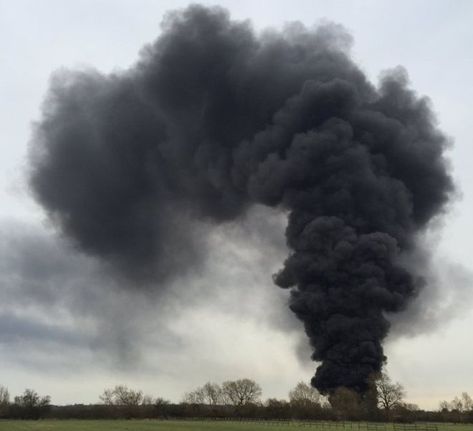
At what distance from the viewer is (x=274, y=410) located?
6888 centimetres

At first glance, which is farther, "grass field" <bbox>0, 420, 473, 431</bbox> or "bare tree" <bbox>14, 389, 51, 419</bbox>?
"bare tree" <bbox>14, 389, 51, 419</bbox>

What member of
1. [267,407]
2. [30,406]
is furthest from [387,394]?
[30,406]

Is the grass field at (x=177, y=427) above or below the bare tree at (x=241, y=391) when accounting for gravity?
below

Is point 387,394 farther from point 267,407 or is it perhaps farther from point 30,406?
point 30,406

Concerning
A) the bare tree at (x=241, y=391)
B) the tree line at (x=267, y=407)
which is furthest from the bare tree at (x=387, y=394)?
the bare tree at (x=241, y=391)

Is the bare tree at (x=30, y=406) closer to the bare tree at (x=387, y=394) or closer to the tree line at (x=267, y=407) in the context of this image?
the tree line at (x=267, y=407)

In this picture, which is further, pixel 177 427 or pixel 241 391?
pixel 241 391

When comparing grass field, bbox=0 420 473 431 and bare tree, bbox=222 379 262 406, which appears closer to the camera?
grass field, bbox=0 420 473 431

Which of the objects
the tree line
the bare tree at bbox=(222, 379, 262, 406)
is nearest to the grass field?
the tree line

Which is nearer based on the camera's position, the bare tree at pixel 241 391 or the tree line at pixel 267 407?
the tree line at pixel 267 407

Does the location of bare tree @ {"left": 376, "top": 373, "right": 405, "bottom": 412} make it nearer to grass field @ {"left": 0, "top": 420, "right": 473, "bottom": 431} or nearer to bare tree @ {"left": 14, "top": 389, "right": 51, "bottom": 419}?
grass field @ {"left": 0, "top": 420, "right": 473, "bottom": 431}

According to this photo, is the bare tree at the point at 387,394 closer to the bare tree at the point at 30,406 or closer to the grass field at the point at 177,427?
the grass field at the point at 177,427

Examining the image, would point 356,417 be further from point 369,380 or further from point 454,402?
point 454,402

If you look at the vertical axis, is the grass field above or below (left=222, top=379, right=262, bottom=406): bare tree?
below
